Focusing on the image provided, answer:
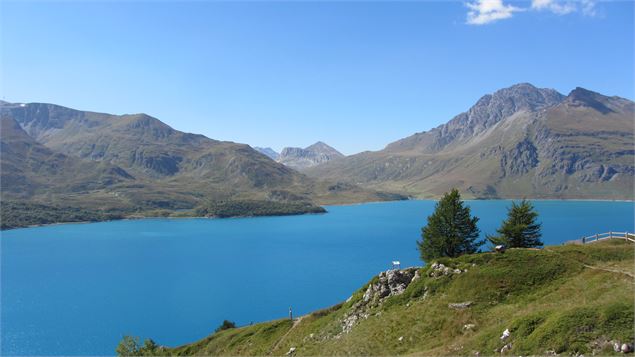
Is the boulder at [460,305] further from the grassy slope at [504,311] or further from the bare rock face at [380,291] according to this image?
the bare rock face at [380,291]

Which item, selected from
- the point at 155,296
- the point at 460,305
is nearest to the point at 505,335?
the point at 460,305

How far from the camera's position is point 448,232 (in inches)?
2958

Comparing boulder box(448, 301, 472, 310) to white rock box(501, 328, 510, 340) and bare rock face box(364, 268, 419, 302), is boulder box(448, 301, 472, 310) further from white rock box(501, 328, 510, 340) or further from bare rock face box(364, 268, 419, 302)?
white rock box(501, 328, 510, 340)

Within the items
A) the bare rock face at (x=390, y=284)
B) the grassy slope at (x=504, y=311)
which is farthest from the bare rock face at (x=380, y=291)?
the grassy slope at (x=504, y=311)

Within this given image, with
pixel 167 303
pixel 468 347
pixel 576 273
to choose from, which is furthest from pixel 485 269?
pixel 167 303

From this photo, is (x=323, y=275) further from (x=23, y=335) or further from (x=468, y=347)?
(x=468, y=347)

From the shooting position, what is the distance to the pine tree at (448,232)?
242ft

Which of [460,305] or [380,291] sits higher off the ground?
[460,305]

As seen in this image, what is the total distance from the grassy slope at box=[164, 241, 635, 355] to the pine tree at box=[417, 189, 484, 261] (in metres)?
22.5

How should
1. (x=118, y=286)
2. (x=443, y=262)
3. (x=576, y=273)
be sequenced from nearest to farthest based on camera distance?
(x=576, y=273)
(x=443, y=262)
(x=118, y=286)

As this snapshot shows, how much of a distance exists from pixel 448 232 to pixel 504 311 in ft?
125

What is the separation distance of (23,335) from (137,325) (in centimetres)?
2724

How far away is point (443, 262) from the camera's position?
164ft

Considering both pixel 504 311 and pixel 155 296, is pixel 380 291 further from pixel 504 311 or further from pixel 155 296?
pixel 155 296
